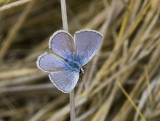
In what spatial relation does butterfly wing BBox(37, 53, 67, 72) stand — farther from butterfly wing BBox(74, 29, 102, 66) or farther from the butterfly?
butterfly wing BBox(74, 29, 102, 66)

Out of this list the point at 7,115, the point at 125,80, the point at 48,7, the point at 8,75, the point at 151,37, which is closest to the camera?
the point at 151,37

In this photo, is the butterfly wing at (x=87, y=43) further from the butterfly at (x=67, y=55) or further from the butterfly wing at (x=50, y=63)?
the butterfly wing at (x=50, y=63)

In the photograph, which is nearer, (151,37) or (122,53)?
(151,37)

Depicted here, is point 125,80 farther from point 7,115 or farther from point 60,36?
point 7,115

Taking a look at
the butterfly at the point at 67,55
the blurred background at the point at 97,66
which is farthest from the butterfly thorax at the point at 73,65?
the blurred background at the point at 97,66

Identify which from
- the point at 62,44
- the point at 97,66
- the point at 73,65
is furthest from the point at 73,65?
the point at 97,66

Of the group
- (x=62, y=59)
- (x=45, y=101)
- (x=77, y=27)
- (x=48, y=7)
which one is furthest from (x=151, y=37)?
(x=48, y=7)
